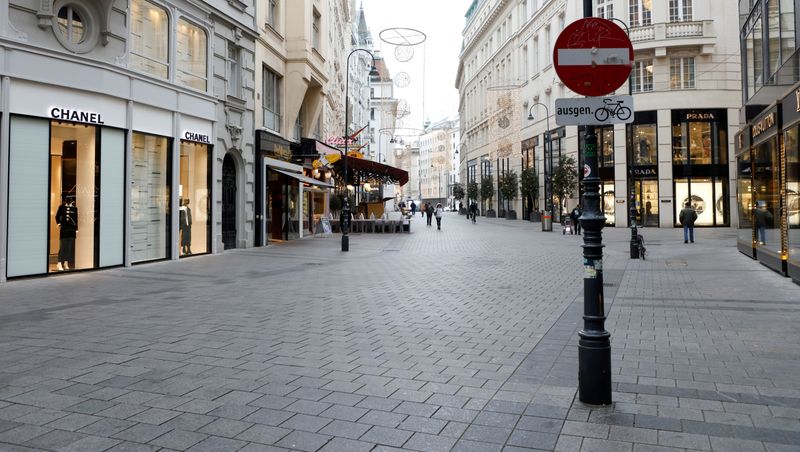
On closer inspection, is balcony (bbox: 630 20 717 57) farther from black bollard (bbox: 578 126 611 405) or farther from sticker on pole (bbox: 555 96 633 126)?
black bollard (bbox: 578 126 611 405)

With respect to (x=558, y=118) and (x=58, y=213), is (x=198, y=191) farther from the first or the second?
(x=558, y=118)

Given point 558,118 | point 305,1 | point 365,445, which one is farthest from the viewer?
point 305,1

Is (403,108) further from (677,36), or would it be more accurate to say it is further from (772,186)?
(772,186)

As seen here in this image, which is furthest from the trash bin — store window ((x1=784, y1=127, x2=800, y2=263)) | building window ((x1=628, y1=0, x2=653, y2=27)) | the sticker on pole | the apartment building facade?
the sticker on pole

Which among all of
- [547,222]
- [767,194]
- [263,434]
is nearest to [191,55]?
[767,194]

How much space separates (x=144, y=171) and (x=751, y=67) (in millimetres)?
16977

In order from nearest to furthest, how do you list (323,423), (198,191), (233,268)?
1. (323,423)
2. (233,268)
3. (198,191)

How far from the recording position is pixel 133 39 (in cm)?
1538

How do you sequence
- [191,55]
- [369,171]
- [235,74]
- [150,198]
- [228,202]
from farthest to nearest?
1. [369,171]
2. [235,74]
3. [228,202]
4. [191,55]
5. [150,198]

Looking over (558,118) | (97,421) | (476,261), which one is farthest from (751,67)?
(97,421)

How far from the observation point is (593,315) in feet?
15.0

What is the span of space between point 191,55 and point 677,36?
32.3 m

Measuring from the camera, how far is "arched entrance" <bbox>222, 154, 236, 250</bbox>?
20.8m

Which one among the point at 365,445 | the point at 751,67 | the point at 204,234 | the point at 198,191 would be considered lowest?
the point at 365,445
